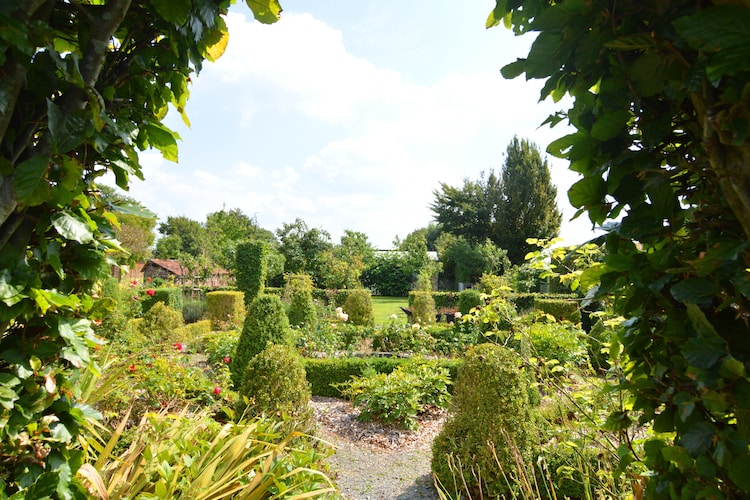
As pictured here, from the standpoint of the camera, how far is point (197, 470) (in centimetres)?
182

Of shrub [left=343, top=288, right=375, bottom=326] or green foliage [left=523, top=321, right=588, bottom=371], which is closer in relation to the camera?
green foliage [left=523, top=321, right=588, bottom=371]

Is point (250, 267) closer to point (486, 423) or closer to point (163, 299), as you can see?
point (163, 299)

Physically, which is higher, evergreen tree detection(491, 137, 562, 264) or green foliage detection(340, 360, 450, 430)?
evergreen tree detection(491, 137, 562, 264)

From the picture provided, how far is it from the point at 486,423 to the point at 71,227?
3471 millimetres

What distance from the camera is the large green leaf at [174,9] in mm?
1009

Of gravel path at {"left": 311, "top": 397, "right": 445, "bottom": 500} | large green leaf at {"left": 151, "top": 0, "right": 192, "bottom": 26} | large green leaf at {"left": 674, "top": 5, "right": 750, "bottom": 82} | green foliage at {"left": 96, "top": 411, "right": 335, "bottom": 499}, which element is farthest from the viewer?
gravel path at {"left": 311, "top": 397, "right": 445, "bottom": 500}

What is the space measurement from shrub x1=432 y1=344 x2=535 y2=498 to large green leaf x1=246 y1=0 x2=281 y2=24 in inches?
129

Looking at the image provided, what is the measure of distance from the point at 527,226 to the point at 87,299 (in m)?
27.0

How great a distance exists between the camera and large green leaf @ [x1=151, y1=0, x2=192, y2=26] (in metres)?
1.01

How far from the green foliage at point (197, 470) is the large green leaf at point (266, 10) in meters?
1.63

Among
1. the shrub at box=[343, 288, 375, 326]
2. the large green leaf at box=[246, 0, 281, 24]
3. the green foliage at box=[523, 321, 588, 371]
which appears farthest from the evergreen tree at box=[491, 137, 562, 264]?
the large green leaf at box=[246, 0, 281, 24]

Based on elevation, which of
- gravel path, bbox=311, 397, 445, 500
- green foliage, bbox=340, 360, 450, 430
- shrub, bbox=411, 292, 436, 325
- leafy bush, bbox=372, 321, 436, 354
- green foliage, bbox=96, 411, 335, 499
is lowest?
gravel path, bbox=311, 397, 445, 500

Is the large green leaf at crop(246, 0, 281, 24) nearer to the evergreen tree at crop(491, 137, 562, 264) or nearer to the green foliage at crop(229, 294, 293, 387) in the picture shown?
the green foliage at crop(229, 294, 293, 387)

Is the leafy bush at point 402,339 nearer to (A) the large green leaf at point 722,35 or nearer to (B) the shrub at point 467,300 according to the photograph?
(B) the shrub at point 467,300
